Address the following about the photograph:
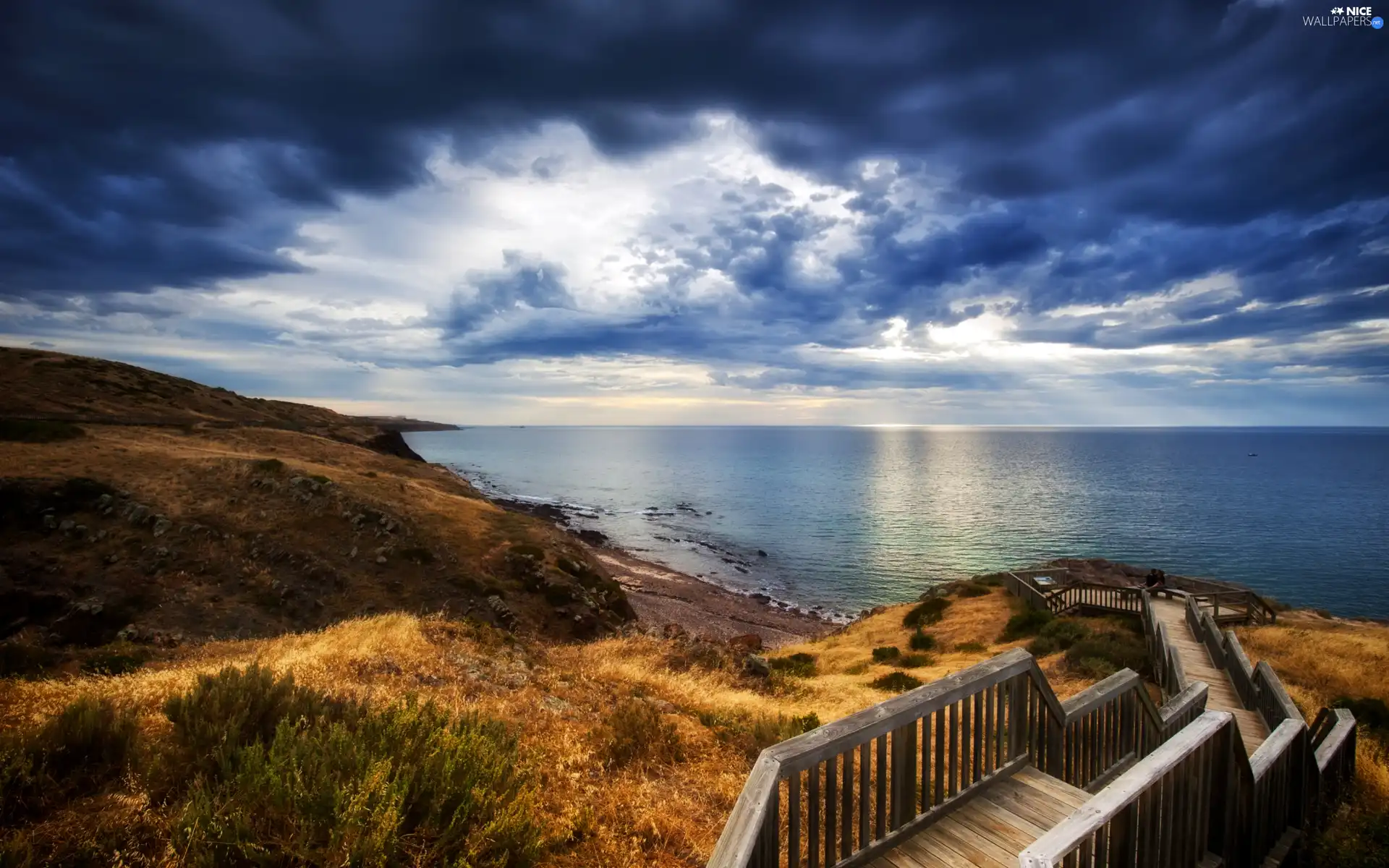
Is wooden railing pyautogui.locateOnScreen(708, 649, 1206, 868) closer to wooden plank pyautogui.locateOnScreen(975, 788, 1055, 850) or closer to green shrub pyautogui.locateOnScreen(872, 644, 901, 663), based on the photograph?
wooden plank pyautogui.locateOnScreen(975, 788, 1055, 850)

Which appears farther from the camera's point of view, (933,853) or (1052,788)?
(1052,788)

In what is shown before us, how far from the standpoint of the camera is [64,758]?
5.04 meters

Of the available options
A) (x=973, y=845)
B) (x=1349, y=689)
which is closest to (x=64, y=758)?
(x=973, y=845)

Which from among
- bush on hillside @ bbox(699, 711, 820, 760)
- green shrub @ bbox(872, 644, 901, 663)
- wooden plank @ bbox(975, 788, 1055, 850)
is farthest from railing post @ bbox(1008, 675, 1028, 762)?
green shrub @ bbox(872, 644, 901, 663)

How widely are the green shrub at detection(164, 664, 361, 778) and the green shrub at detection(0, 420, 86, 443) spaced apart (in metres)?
38.8

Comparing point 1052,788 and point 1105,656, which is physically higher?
point 1052,788

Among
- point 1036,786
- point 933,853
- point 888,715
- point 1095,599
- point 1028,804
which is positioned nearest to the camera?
point 888,715

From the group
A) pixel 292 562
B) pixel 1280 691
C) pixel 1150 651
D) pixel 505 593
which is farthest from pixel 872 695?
pixel 292 562

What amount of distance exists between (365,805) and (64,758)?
3.27 meters

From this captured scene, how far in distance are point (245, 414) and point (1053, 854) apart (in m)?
76.2

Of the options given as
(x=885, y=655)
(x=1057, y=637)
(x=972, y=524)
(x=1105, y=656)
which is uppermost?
(x=1105, y=656)

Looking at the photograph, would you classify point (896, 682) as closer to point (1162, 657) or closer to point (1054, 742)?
point (1162, 657)

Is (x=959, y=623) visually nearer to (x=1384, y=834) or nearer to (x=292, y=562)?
(x=1384, y=834)

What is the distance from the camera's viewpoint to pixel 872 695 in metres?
15.0
